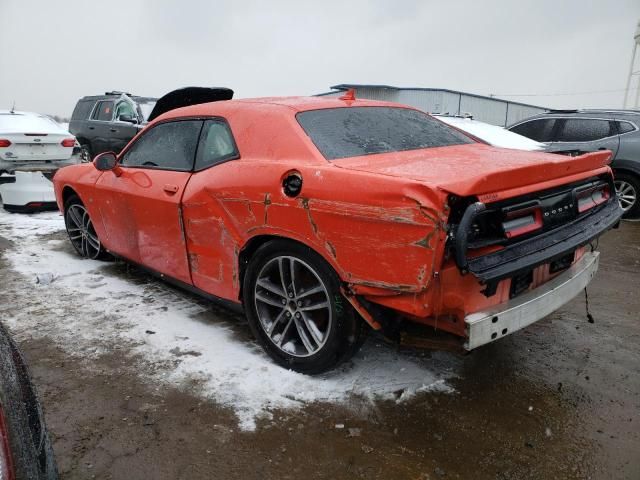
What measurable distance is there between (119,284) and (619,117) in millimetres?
7514

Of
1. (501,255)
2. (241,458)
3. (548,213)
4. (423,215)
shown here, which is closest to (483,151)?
(548,213)

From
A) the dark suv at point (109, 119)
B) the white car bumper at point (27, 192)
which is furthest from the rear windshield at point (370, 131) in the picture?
the dark suv at point (109, 119)

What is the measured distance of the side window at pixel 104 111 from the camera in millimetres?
10706

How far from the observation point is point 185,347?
3.17m

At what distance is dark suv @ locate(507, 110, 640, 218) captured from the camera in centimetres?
725

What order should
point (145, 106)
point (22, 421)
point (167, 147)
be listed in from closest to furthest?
point (22, 421)
point (167, 147)
point (145, 106)

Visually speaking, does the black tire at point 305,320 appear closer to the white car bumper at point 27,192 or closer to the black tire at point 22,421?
the black tire at point 22,421

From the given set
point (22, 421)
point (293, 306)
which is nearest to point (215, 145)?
point (293, 306)

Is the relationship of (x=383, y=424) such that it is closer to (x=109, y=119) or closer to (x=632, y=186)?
(x=632, y=186)

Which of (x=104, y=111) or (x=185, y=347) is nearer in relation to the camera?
(x=185, y=347)

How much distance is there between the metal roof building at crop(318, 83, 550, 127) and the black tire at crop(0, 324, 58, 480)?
2291 cm

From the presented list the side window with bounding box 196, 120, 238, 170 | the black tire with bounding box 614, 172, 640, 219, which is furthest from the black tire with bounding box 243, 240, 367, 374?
the black tire with bounding box 614, 172, 640, 219

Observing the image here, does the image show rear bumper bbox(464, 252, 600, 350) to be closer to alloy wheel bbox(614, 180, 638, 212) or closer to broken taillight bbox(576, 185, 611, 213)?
broken taillight bbox(576, 185, 611, 213)

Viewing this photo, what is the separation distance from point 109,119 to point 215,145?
28.5 ft
